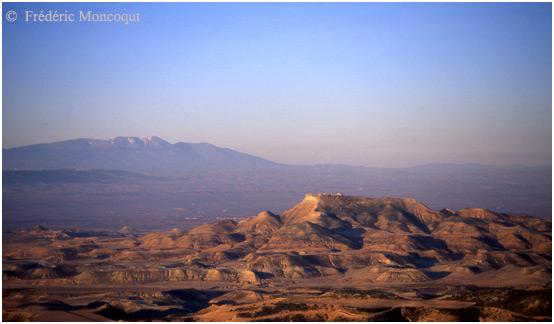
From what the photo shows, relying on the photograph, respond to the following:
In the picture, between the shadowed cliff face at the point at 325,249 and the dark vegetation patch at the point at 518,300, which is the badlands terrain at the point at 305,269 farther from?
the shadowed cliff face at the point at 325,249

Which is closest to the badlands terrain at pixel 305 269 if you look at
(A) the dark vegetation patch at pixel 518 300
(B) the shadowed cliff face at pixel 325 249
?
(A) the dark vegetation patch at pixel 518 300

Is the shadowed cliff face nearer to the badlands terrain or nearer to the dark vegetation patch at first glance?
the badlands terrain

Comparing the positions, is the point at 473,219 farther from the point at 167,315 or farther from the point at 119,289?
the point at 167,315

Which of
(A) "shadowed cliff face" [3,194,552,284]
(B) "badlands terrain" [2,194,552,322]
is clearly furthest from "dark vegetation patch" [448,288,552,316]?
(A) "shadowed cliff face" [3,194,552,284]

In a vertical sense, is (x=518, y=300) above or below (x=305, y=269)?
above

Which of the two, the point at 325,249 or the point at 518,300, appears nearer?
the point at 518,300

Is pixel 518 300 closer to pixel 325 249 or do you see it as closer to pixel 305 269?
pixel 305 269

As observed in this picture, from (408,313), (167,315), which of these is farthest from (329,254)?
(408,313)

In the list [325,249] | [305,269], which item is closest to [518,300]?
[305,269]

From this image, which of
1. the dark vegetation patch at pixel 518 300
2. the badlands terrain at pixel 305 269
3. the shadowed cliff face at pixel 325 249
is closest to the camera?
the dark vegetation patch at pixel 518 300
